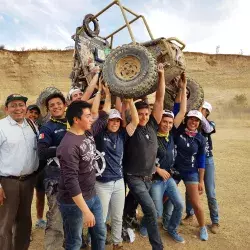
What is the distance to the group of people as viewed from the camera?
3100 millimetres

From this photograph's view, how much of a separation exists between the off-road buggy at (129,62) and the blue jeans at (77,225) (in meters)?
1.57

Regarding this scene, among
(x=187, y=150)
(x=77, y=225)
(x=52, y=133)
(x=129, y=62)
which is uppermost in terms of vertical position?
(x=129, y=62)

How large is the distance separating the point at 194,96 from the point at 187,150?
49.8 inches

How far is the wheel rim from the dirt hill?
61.6 ft

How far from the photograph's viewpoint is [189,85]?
544 centimetres

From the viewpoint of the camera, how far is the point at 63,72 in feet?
79.5

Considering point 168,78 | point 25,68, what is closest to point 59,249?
point 168,78

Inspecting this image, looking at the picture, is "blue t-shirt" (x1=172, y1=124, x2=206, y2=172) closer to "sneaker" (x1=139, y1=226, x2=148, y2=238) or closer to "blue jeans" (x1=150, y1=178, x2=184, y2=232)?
"blue jeans" (x1=150, y1=178, x2=184, y2=232)

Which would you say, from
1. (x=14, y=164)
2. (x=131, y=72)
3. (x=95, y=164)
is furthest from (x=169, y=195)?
(x=14, y=164)

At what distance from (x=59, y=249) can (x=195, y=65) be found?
83.8ft

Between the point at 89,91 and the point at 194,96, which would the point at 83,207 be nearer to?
the point at 89,91

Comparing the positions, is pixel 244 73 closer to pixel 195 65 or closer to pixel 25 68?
pixel 195 65

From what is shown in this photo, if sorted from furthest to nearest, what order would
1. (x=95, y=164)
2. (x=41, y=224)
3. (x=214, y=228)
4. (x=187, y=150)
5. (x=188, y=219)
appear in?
(x=188, y=219) → (x=41, y=224) → (x=214, y=228) → (x=187, y=150) → (x=95, y=164)

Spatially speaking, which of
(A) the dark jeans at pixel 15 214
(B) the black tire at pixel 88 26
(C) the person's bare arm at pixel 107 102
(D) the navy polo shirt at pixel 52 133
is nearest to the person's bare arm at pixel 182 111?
(C) the person's bare arm at pixel 107 102
